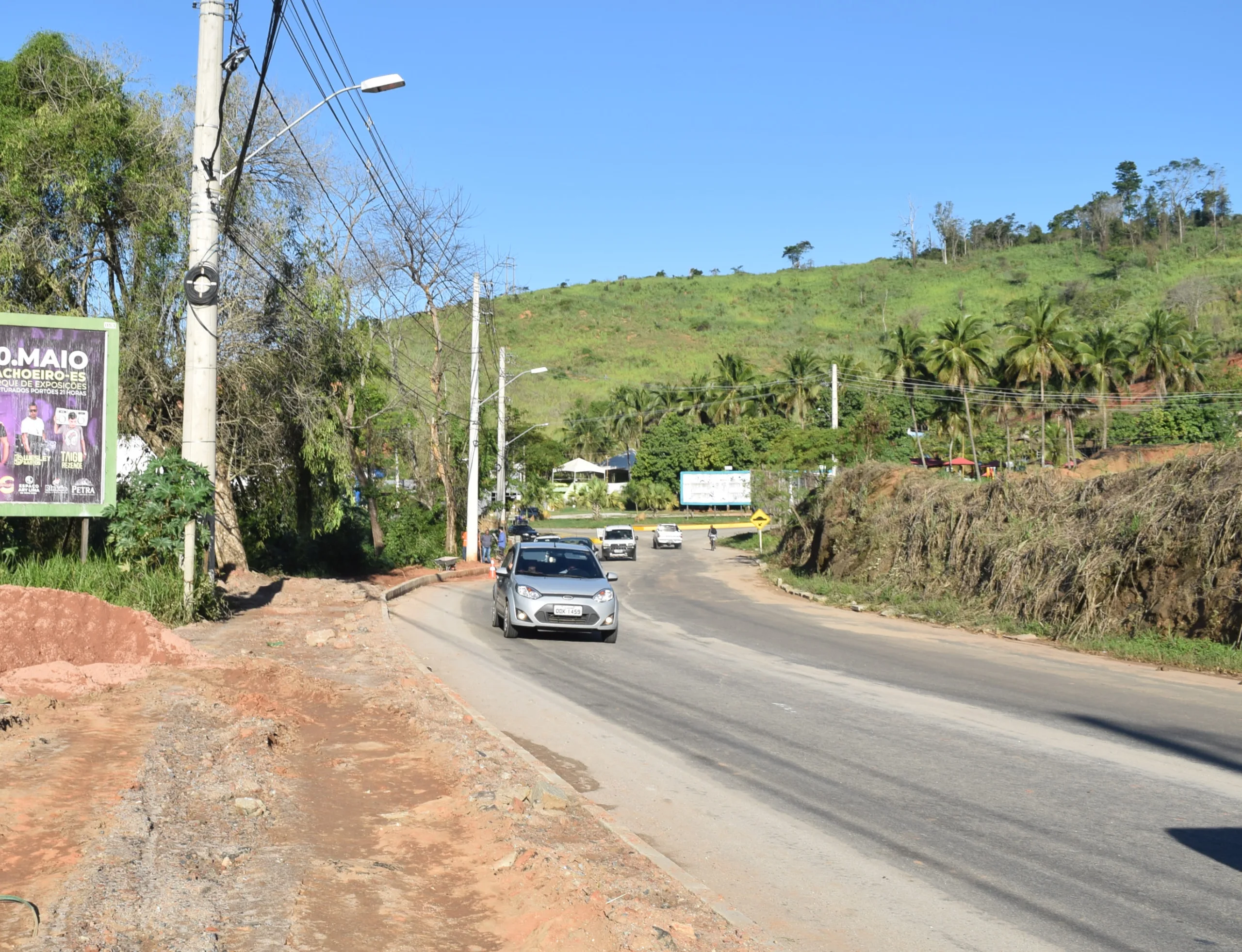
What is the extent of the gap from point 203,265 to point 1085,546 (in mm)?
15646

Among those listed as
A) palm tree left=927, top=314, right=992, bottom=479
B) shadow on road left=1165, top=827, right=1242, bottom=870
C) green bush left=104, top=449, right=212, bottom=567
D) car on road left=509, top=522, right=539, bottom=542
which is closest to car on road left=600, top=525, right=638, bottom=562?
car on road left=509, top=522, right=539, bottom=542

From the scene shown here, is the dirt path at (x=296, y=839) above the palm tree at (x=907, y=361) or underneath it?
underneath

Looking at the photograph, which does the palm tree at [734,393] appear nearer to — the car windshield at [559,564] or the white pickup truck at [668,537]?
the white pickup truck at [668,537]

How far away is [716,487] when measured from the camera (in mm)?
89812

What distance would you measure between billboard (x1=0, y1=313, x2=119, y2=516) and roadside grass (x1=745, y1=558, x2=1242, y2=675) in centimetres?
1575

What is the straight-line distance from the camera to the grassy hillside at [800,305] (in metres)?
125

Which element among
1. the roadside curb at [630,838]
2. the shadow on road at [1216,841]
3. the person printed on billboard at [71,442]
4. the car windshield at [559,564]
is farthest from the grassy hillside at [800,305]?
the shadow on road at [1216,841]

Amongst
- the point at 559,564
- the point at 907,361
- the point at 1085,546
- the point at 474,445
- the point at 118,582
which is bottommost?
the point at 118,582

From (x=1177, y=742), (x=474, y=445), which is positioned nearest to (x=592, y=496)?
(x=474, y=445)

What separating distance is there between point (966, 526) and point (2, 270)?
20078mm

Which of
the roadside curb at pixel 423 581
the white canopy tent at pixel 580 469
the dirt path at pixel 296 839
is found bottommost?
the roadside curb at pixel 423 581

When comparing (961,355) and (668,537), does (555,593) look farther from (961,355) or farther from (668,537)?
(961,355)

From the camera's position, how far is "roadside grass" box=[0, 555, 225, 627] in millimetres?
16078

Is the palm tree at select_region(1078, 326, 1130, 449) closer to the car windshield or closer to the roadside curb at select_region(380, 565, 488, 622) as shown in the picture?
the roadside curb at select_region(380, 565, 488, 622)
